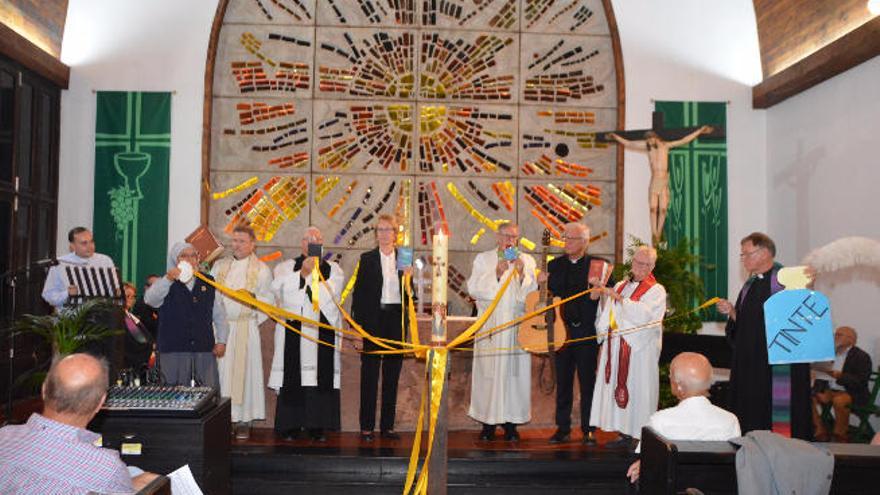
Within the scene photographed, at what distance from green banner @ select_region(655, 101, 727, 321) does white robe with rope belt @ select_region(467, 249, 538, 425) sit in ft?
10.6

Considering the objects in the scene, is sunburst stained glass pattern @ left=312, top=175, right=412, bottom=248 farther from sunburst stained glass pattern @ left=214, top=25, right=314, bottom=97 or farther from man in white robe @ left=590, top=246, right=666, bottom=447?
man in white robe @ left=590, top=246, right=666, bottom=447

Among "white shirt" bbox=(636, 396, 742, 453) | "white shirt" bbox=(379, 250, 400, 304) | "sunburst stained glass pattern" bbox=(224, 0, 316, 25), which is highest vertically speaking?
"sunburst stained glass pattern" bbox=(224, 0, 316, 25)

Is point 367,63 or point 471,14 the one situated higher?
point 471,14

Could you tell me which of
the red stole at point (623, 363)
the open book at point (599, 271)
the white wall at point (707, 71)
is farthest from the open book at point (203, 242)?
the white wall at point (707, 71)

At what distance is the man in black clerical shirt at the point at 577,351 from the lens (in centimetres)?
701

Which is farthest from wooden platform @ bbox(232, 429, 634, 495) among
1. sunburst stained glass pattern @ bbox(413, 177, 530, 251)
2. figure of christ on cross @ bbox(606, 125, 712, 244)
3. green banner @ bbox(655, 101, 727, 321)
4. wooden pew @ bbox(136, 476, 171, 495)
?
green banner @ bbox(655, 101, 727, 321)

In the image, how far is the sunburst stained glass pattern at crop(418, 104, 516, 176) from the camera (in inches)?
397

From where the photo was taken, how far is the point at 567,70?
402 inches

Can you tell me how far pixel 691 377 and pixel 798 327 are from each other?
55.6 inches

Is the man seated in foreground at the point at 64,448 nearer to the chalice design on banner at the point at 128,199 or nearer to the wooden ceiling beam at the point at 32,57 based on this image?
the wooden ceiling beam at the point at 32,57

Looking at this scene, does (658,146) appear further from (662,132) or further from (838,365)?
(838,365)

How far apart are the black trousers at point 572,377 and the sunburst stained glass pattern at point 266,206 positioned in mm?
3998

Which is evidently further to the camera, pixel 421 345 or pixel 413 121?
pixel 413 121

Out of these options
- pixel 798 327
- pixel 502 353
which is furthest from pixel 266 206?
pixel 798 327
